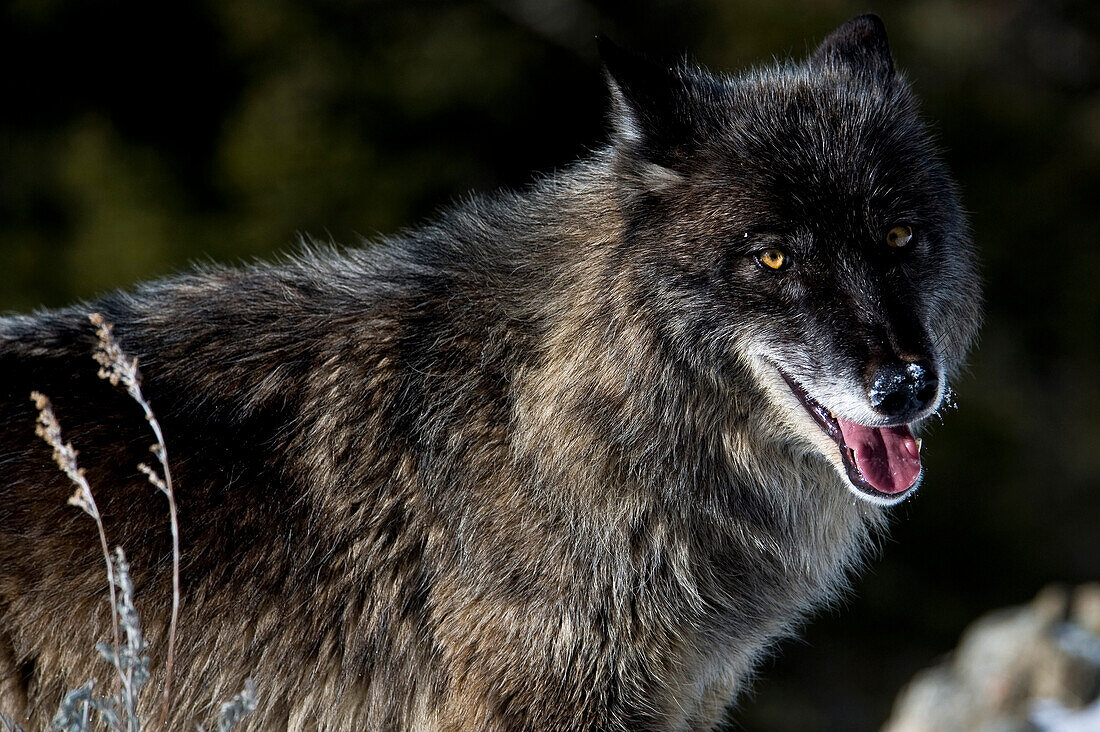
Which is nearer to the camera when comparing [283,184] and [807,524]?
[807,524]

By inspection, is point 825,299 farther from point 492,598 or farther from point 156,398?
point 156,398

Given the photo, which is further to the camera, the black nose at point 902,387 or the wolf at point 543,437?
the wolf at point 543,437

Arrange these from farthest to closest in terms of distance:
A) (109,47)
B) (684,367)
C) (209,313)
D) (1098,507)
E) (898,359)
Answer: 1. (1098,507)
2. (109,47)
3. (209,313)
4. (684,367)
5. (898,359)

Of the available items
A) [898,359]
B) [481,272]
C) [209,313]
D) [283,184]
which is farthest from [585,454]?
[283,184]

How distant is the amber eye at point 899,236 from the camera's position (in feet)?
10.7

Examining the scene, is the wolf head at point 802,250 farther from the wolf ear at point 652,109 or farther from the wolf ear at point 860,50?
the wolf ear at point 860,50

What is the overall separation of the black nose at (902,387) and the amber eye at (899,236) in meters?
0.37

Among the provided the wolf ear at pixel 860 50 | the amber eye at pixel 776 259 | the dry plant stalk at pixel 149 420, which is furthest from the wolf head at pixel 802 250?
the dry plant stalk at pixel 149 420

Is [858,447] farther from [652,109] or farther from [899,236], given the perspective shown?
[652,109]

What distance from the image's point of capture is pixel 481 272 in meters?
3.59

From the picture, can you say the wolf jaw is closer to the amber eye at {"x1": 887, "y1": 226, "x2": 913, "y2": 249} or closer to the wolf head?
the wolf head

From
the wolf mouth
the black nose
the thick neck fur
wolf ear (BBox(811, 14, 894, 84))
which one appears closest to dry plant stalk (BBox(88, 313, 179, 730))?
the thick neck fur

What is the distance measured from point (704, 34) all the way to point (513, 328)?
8.40 metres

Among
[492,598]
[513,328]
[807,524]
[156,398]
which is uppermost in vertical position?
[156,398]
